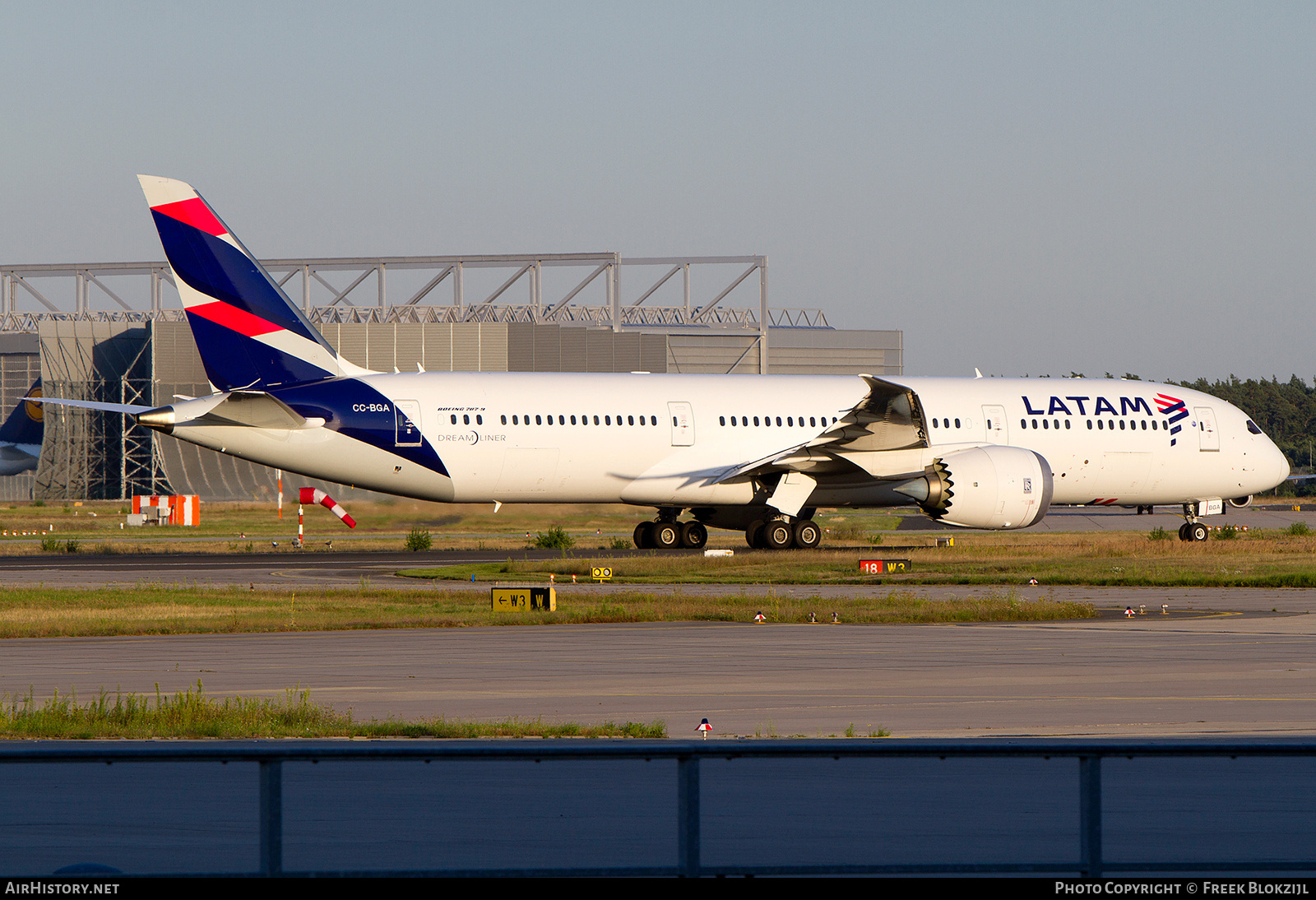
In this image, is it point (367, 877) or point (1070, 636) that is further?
point (1070, 636)

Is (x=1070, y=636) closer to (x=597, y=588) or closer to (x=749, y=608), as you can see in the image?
(x=749, y=608)

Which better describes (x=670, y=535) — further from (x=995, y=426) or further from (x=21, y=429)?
(x=21, y=429)

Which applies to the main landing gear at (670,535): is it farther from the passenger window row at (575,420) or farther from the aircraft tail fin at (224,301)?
the aircraft tail fin at (224,301)

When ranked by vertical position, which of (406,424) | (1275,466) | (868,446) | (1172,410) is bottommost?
(1275,466)

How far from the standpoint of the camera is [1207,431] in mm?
39781

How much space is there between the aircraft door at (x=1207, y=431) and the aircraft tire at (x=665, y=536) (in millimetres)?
13498

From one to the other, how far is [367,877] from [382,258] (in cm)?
8075

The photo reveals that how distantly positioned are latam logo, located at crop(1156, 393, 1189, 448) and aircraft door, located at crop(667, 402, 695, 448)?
1239 cm

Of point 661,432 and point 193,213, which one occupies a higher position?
point 193,213

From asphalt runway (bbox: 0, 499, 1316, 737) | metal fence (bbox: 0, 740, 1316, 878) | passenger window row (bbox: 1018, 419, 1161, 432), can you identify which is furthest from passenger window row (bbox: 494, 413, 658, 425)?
metal fence (bbox: 0, 740, 1316, 878)

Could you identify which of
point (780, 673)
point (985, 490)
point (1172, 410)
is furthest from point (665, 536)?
point (780, 673)

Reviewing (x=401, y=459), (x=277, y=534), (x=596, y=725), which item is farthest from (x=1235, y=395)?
(x=596, y=725)

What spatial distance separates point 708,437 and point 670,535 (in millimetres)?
2798

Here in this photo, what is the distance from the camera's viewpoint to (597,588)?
87.8ft
